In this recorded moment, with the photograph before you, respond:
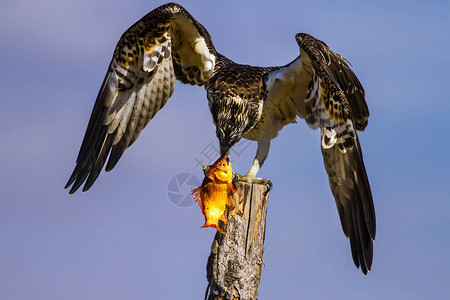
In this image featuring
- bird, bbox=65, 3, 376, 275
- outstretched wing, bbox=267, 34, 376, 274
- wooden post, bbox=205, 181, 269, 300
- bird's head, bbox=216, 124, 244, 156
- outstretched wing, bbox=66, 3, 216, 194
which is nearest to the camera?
wooden post, bbox=205, 181, 269, 300

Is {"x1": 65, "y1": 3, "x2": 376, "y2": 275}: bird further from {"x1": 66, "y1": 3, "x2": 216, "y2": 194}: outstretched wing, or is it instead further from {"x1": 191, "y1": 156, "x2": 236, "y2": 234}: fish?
{"x1": 191, "y1": 156, "x2": 236, "y2": 234}: fish

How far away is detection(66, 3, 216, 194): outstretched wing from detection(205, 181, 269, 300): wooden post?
7.25 ft

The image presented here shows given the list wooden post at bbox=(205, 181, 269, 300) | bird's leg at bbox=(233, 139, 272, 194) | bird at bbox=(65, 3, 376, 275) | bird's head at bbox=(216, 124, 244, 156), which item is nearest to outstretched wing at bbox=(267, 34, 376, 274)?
bird at bbox=(65, 3, 376, 275)

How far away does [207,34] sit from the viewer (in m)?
7.71

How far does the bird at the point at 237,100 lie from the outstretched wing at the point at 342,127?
0.04 feet

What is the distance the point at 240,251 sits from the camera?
5.75m

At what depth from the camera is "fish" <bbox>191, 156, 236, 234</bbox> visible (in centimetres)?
584

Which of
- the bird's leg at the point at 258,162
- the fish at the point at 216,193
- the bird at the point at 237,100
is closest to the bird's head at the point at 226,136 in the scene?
the bird at the point at 237,100

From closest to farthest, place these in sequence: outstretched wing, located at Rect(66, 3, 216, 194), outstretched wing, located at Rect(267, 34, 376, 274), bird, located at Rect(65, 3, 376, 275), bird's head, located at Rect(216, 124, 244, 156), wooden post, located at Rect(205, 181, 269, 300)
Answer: wooden post, located at Rect(205, 181, 269, 300)
outstretched wing, located at Rect(267, 34, 376, 274)
bird, located at Rect(65, 3, 376, 275)
bird's head, located at Rect(216, 124, 244, 156)
outstretched wing, located at Rect(66, 3, 216, 194)

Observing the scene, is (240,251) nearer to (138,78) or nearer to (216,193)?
(216,193)

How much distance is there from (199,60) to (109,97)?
4.18ft

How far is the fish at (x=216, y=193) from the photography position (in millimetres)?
5840

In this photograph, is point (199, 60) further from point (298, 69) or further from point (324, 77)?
point (324, 77)

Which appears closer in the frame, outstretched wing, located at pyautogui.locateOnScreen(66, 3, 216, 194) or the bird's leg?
the bird's leg
